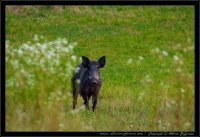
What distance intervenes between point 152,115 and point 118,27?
16.9 feet

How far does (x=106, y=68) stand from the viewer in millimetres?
20875

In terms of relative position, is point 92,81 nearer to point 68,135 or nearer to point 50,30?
point 50,30

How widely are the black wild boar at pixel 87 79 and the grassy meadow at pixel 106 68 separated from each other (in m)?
0.26

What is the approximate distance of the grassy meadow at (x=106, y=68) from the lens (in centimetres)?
1217

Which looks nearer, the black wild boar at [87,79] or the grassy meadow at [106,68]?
the grassy meadow at [106,68]

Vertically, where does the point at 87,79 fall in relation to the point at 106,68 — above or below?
below

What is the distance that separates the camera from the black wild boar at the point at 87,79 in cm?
1598

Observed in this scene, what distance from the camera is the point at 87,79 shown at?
54.1ft

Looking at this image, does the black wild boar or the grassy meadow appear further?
the black wild boar

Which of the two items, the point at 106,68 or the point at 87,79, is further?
the point at 106,68

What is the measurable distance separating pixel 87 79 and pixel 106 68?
442 cm

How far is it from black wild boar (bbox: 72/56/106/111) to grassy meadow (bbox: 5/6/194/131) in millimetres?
260

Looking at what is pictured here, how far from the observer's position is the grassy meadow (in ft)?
39.9

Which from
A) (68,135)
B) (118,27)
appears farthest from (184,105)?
(118,27)
